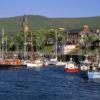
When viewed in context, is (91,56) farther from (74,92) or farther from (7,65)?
(74,92)

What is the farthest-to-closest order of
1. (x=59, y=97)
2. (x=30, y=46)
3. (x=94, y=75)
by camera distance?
(x=30, y=46), (x=94, y=75), (x=59, y=97)

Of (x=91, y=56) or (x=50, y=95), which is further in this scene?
(x=91, y=56)

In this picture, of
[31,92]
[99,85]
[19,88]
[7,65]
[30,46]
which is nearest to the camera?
[31,92]

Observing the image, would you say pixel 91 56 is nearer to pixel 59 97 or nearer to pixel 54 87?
pixel 54 87

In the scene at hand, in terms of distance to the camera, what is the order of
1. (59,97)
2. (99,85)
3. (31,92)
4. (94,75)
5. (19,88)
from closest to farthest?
(59,97)
(31,92)
(19,88)
(99,85)
(94,75)

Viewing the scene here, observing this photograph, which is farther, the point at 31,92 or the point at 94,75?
the point at 94,75

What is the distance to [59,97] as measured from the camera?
6556 centimetres

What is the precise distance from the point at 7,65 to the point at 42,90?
58.0 m

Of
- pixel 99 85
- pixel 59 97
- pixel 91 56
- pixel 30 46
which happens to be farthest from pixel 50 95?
pixel 30 46

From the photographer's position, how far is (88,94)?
6938 cm

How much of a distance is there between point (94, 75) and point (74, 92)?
2096cm

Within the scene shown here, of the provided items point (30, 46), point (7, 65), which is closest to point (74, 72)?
point (7, 65)

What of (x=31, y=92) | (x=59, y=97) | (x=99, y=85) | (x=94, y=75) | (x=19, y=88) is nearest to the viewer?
(x=59, y=97)

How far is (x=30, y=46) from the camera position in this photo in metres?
198
